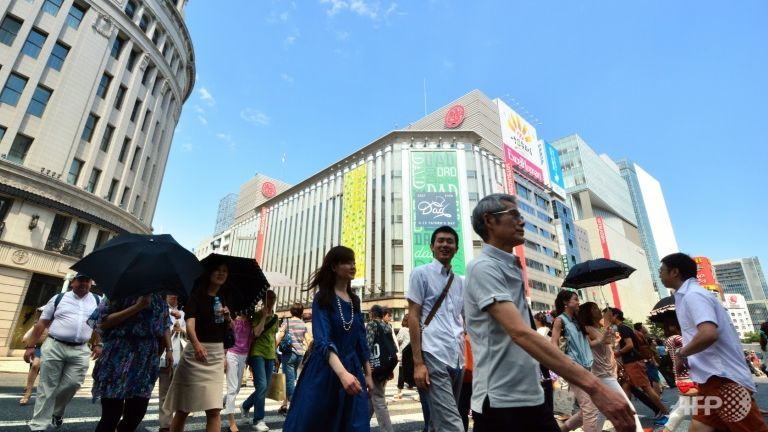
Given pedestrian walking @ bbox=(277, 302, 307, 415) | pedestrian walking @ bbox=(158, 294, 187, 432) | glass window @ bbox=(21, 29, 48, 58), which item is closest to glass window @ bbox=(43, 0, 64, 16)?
glass window @ bbox=(21, 29, 48, 58)

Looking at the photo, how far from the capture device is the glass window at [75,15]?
70.9ft

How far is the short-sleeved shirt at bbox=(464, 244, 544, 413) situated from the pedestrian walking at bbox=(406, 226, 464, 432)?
1067 mm

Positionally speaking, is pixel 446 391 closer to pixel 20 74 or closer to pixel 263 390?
pixel 263 390

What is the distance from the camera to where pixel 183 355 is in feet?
11.7

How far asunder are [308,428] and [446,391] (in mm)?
1080

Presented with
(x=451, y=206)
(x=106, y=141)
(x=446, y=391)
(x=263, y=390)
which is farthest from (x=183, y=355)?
(x=451, y=206)

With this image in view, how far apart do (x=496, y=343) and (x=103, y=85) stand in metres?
29.1

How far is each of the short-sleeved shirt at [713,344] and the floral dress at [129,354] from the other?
413 centimetres

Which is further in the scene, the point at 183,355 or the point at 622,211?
the point at 622,211

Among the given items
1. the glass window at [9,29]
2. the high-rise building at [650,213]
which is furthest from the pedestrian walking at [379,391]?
the high-rise building at [650,213]

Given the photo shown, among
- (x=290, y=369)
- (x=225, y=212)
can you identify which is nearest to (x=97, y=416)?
(x=290, y=369)

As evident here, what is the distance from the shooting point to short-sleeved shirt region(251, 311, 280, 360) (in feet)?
17.4

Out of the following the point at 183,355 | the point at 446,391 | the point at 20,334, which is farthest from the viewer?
Answer: the point at 20,334

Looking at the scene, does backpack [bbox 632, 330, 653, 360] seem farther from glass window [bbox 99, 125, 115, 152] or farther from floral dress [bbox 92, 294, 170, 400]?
glass window [bbox 99, 125, 115, 152]
